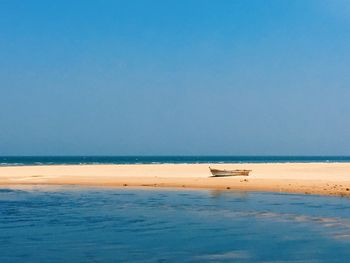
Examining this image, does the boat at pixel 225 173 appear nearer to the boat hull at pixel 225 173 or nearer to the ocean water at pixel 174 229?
the boat hull at pixel 225 173

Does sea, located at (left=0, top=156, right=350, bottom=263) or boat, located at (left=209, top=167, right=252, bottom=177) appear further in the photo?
boat, located at (left=209, top=167, right=252, bottom=177)

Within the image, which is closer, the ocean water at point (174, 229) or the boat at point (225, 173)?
the ocean water at point (174, 229)

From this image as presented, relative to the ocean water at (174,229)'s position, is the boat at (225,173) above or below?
above

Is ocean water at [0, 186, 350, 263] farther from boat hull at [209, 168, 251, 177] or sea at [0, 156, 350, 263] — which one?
boat hull at [209, 168, 251, 177]

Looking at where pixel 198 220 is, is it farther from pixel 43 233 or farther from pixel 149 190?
pixel 149 190

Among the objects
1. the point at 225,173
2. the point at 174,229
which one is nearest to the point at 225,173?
the point at 225,173

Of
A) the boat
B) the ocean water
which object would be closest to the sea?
the ocean water

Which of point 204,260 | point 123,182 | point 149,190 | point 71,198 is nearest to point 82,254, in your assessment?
point 204,260

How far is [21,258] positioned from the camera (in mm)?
15969

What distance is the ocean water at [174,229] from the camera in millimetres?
16703

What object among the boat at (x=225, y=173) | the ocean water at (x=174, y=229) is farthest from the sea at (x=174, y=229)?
the boat at (x=225, y=173)

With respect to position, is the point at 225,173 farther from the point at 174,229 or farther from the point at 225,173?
the point at 174,229

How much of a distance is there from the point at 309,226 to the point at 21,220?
11702mm

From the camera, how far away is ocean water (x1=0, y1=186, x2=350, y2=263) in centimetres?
1670
